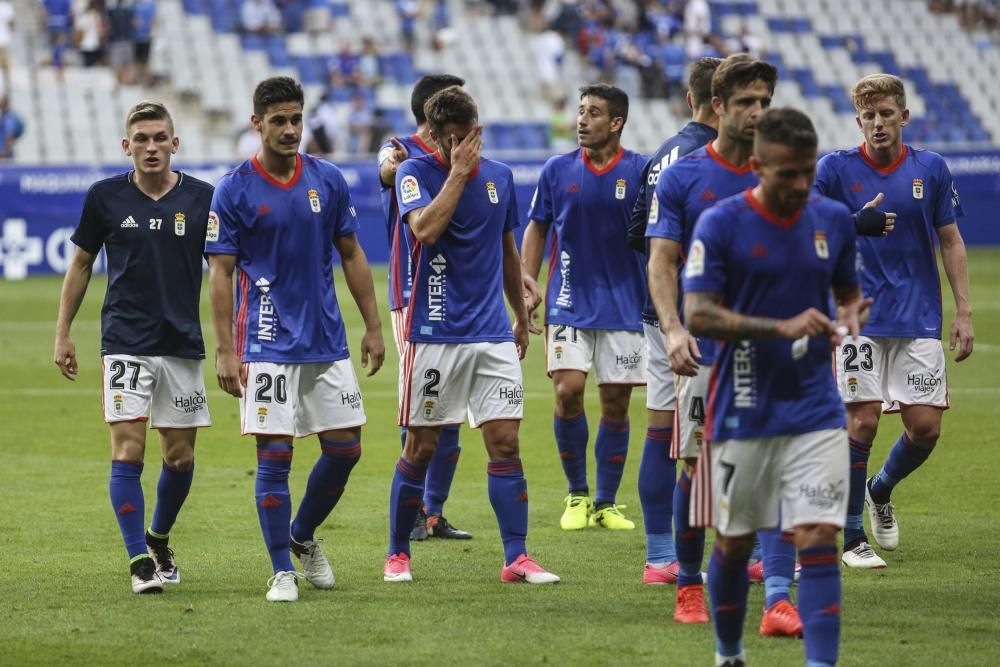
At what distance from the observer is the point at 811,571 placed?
5352mm

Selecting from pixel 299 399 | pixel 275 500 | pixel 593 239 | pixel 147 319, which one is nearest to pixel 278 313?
pixel 299 399

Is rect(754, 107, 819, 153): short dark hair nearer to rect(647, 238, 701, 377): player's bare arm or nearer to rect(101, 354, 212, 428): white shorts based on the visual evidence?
rect(647, 238, 701, 377): player's bare arm

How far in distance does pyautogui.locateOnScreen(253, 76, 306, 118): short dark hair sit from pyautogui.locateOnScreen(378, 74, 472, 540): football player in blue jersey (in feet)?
4.42

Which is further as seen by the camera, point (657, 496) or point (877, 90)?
point (877, 90)

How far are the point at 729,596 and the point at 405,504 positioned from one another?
2.54 metres

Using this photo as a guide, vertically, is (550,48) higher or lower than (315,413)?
higher

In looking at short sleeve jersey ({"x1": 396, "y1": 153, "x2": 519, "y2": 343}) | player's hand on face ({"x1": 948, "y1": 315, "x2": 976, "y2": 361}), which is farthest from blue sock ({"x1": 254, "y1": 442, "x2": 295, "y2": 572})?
player's hand on face ({"x1": 948, "y1": 315, "x2": 976, "y2": 361})

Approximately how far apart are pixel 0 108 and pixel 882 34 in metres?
22.7

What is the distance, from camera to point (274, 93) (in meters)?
7.16

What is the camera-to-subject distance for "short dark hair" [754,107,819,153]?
17.4 feet

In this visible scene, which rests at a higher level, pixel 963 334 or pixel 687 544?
pixel 963 334

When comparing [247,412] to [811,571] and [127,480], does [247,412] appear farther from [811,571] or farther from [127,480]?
[811,571]

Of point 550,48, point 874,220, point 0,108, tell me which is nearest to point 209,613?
point 874,220

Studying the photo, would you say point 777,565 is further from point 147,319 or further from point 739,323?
point 147,319
